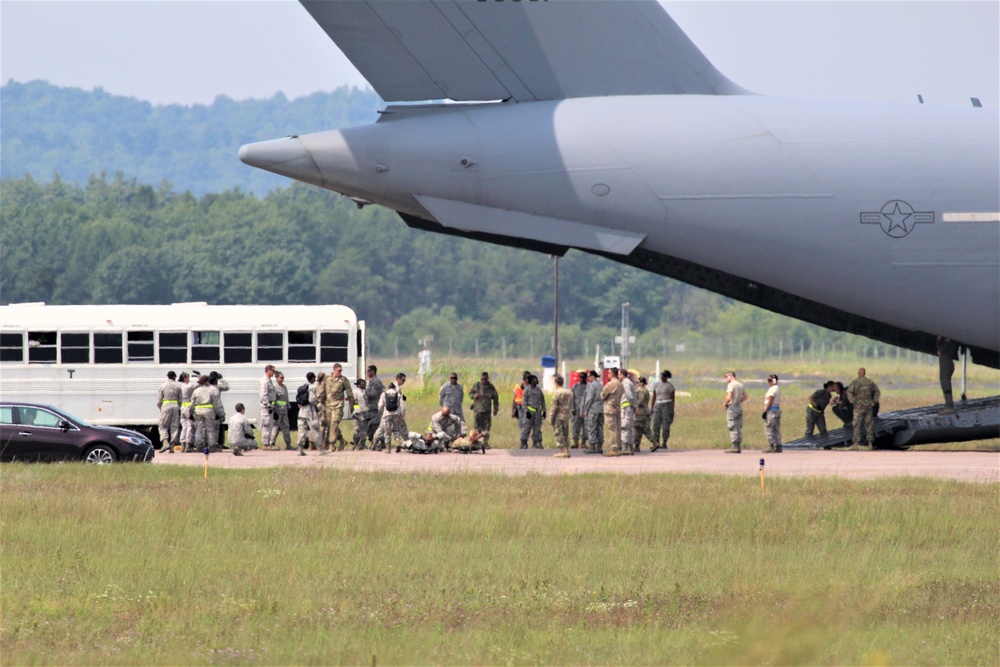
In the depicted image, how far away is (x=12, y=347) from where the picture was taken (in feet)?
92.9

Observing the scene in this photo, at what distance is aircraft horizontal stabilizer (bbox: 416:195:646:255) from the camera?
21828 millimetres

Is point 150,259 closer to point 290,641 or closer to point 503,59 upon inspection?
point 503,59

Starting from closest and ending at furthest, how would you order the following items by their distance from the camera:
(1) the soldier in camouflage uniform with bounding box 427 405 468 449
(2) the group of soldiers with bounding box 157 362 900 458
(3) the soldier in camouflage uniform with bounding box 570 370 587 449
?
(2) the group of soldiers with bounding box 157 362 900 458, (1) the soldier in camouflage uniform with bounding box 427 405 468 449, (3) the soldier in camouflage uniform with bounding box 570 370 587 449

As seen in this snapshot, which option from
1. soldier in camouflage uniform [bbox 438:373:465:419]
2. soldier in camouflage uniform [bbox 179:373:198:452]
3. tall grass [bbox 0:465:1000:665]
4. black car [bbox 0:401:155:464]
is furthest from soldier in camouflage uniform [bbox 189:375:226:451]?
tall grass [bbox 0:465:1000:665]

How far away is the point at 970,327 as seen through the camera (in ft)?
75.0

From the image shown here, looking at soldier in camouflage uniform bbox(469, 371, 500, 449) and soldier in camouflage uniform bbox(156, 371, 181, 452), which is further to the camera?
soldier in camouflage uniform bbox(469, 371, 500, 449)

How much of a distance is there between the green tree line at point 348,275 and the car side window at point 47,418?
70535 mm

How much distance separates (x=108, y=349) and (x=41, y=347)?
152 centimetres

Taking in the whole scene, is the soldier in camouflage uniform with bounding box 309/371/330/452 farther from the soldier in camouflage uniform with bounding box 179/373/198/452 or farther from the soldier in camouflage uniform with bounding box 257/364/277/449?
the soldier in camouflage uniform with bounding box 179/373/198/452

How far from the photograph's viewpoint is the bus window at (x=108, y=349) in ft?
93.1

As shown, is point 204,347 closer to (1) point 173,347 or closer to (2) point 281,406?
(1) point 173,347

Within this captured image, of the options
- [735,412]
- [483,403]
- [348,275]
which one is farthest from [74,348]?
[348,275]

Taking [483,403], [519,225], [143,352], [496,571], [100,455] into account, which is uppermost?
[519,225]

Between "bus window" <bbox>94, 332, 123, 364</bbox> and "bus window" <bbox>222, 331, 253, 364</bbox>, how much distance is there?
2.38 m
